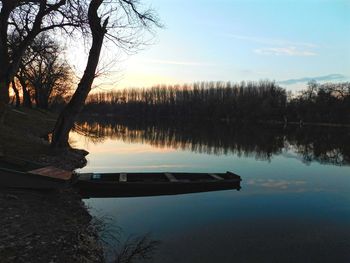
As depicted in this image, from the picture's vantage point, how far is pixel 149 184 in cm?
1667

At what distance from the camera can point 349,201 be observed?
56.4ft

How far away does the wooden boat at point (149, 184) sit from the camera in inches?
625

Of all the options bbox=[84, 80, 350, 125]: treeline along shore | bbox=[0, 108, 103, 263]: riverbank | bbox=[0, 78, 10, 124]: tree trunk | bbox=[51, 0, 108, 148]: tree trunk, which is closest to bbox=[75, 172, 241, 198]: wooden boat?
bbox=[0, 108, 103, 263]: riverbank

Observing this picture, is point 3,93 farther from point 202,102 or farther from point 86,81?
point 202,102

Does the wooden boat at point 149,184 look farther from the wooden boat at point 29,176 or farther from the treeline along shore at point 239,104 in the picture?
the treeline along shore at point 239,104

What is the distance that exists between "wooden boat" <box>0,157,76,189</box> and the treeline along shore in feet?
324

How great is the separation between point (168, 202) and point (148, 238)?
4657 mm

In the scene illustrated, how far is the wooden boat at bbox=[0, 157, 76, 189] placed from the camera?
10859 mm

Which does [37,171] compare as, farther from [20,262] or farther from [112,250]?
[20,262]

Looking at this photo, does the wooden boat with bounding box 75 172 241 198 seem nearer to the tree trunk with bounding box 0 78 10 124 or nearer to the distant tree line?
the tree trunk with bounding box 0 78 10 124

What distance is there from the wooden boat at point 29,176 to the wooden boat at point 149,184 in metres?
3.57

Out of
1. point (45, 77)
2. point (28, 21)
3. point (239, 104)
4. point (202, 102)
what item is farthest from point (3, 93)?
point (202, 102)

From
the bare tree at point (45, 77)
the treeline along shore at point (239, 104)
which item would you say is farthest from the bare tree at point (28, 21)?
the treeline along shore at point (239, 104)

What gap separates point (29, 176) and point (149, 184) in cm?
631
